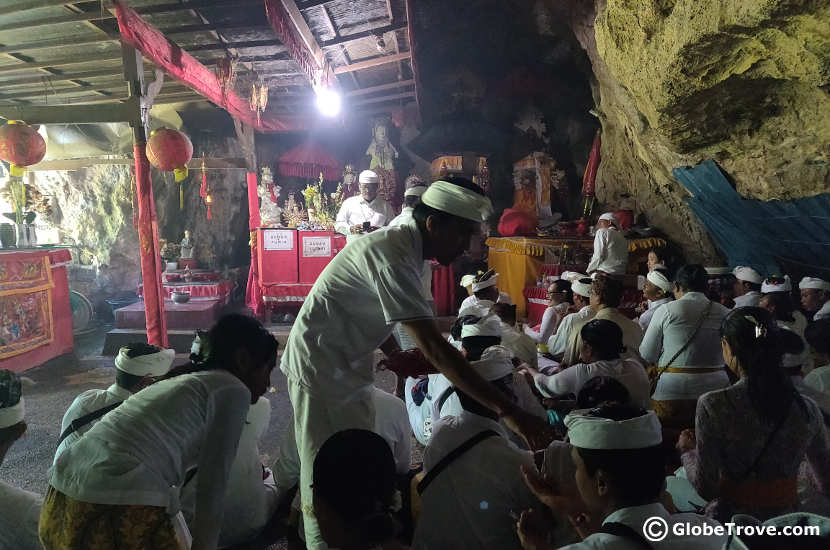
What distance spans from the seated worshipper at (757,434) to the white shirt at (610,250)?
512 centimetres

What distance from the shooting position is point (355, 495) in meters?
1.32

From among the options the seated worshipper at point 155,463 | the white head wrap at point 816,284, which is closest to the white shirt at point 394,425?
the seated worshipper at point 155,463

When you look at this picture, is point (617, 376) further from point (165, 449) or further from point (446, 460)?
point (165, 449)

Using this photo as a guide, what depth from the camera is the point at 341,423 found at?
7.44 ft

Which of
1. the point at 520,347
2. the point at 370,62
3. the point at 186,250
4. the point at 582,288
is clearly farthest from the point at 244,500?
the point at 186,250

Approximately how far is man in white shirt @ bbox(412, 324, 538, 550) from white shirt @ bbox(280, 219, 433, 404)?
23.1 inches

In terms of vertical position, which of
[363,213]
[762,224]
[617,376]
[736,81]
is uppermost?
[736,81]

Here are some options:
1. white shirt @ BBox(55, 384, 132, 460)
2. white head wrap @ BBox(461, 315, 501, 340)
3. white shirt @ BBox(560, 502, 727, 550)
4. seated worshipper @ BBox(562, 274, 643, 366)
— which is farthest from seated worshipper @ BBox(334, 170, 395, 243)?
white shirt @ BBox(560, 502, 727, 550)

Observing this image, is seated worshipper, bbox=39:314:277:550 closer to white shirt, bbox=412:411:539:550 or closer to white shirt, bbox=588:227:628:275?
white shirt, bbox=412:411:539:550

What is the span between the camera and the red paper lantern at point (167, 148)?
22.2 ft

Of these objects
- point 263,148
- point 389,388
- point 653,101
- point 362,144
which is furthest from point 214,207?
point 653,101

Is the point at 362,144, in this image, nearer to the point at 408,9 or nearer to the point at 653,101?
the point at 408,9

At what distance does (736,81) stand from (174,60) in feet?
24.7

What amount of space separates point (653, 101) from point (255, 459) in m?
5.26
